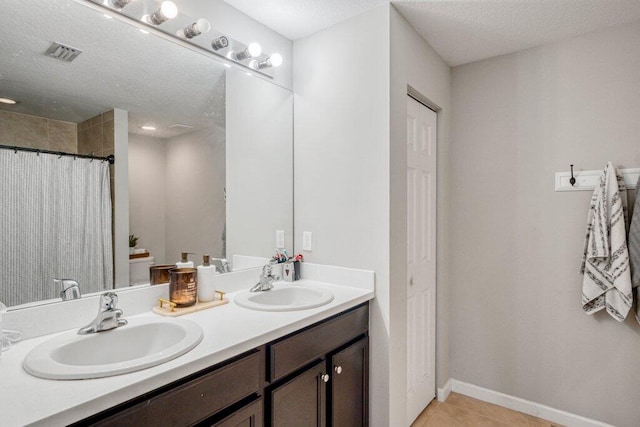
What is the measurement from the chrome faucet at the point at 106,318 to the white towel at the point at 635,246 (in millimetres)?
2484

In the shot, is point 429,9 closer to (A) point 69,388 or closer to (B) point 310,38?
Result: (B) point 310,38

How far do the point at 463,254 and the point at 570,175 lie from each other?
0.83 meters

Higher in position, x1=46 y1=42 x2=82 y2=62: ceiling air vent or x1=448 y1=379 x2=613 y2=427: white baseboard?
x1=46 y1=42 x2=82 y2=62: ceiling air vent

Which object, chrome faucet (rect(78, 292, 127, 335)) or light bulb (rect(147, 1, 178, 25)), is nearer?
chrome faucet (rect(78, 292, 127, 335))

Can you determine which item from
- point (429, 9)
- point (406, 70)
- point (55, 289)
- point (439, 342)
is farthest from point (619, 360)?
point (55, 289)

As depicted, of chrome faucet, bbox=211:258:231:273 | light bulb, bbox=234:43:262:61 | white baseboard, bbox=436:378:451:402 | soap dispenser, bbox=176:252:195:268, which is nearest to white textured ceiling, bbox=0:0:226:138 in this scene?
light bulb, bbox=234:43:262:61

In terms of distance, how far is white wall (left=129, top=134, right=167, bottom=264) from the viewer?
154cm

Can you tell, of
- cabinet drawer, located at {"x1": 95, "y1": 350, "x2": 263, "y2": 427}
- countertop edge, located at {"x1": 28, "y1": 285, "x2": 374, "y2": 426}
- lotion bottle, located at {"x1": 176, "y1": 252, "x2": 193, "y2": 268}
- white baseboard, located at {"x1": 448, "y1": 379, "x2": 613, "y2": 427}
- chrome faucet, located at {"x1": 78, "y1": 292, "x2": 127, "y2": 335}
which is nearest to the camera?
countertop edge, located at {"x1": 28, "y1": 285, "x2": 374, "y2": 426}

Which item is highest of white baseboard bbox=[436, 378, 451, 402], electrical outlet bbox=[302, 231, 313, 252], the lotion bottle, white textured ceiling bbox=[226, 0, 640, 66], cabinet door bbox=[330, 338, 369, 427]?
white textured ceiling bbox=[226, 0, 640, 66]

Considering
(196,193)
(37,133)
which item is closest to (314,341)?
(196,193)

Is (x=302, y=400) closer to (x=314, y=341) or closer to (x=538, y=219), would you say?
(x=314, y=341)

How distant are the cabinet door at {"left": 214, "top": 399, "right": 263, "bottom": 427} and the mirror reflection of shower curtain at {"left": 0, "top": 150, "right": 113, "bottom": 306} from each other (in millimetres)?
751

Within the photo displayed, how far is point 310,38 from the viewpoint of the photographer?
83.4 inches

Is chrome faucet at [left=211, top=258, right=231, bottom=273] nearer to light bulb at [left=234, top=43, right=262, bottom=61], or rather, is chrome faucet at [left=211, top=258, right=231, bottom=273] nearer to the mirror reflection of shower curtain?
the mirror reflection of shower curtain
